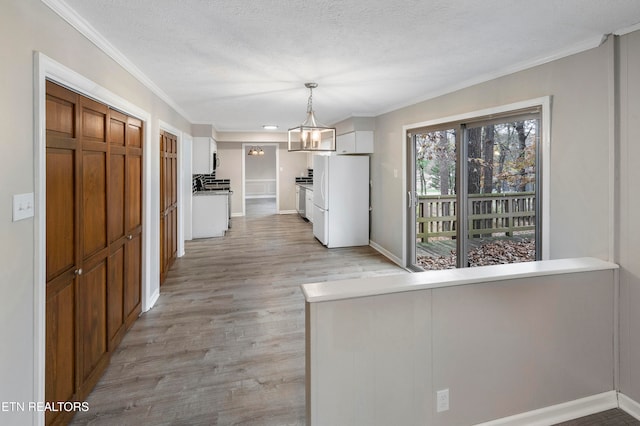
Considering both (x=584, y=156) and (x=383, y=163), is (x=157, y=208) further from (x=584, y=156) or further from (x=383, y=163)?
(x=584, y=156)

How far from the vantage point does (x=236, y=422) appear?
197cm

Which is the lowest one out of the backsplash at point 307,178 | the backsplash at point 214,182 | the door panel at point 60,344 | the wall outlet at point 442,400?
the wall outlet at point 442,400

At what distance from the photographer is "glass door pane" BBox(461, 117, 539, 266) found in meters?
3.00

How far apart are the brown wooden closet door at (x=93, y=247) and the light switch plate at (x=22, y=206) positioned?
51 centimetres

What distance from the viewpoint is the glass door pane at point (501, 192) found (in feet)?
9.84

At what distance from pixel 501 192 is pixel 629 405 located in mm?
1881

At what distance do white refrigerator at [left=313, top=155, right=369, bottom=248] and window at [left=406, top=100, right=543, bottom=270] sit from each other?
1444mm

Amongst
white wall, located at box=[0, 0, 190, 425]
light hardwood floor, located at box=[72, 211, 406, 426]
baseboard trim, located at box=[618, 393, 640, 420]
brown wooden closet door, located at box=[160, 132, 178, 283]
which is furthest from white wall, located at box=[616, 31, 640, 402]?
brown wooden closet door, located at box=[160, 132, 178, 283]

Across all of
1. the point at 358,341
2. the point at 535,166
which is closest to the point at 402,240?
the point at 535,166

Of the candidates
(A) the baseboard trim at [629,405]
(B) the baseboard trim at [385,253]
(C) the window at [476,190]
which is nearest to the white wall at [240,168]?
(B) the baseboard trim at [385,253]

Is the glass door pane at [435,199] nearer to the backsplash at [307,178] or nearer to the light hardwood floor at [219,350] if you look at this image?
the light hardwood floor at [219,350]

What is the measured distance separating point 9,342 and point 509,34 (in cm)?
326

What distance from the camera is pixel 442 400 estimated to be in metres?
1.76

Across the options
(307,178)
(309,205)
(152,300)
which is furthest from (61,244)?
(307,178)
